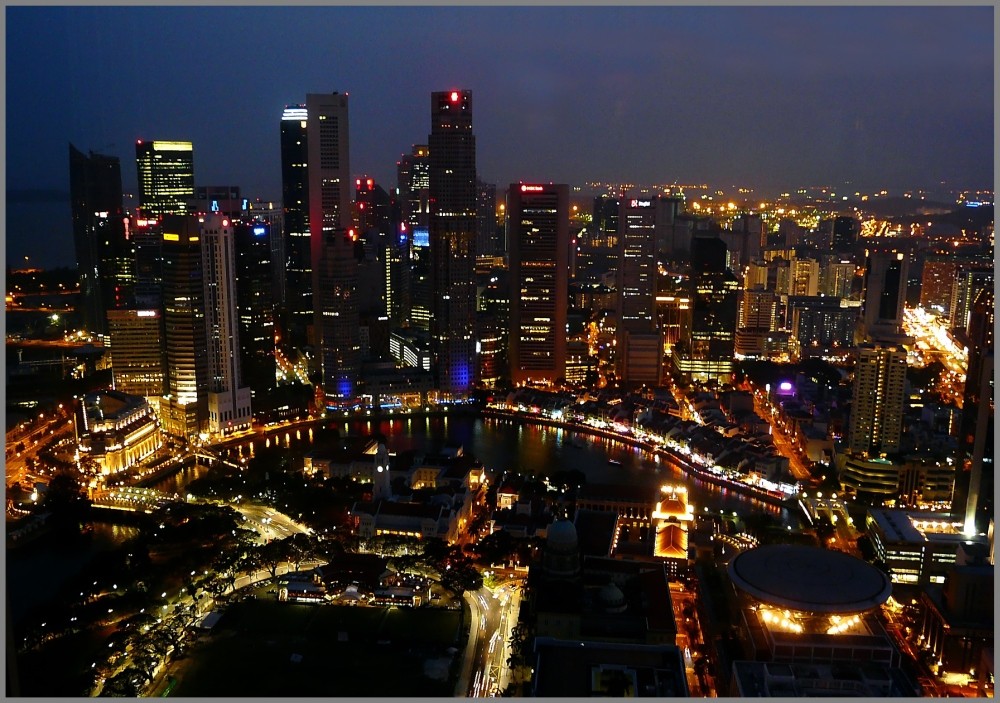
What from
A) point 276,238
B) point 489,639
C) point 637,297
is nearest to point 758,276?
point 637,297

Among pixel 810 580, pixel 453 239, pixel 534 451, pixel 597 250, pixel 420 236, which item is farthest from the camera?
pixel 597 250

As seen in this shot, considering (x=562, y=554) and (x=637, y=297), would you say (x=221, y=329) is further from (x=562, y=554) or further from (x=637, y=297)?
(x=637, y=297)

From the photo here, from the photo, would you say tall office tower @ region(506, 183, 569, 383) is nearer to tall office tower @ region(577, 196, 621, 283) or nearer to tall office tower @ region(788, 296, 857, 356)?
tall office tower @ region(577, 196, 621, 283)

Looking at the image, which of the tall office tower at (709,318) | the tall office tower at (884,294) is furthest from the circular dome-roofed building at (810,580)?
the tall office tower at (884,294)

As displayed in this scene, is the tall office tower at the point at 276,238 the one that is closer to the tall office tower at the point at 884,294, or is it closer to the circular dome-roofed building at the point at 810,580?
the tall office tower at the point at 884,294

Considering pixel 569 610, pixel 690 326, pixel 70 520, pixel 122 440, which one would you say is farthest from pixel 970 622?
pixel 690 326

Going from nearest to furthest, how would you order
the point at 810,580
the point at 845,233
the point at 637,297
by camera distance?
the point at 810,580 → the point at 637,297 → the point at 845,233

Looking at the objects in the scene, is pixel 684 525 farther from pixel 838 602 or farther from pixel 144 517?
pixel 144 517
